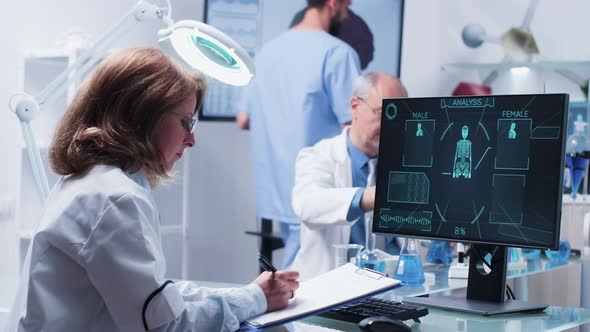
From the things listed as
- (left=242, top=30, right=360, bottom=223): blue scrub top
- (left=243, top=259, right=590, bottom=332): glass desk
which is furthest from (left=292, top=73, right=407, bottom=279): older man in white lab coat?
(left=243, top=259, right=590, bottom=332): glass desk

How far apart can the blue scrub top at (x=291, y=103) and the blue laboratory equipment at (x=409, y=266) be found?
5.52ft

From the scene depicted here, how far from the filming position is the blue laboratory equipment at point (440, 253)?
266cm

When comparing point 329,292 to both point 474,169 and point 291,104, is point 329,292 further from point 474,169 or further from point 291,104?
point 291,104

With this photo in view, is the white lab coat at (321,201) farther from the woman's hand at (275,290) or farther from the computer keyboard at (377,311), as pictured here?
the woman's hand at (275,290)

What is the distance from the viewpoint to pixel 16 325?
4.51 ft

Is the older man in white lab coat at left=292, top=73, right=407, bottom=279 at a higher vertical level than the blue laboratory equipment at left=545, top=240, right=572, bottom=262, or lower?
higher

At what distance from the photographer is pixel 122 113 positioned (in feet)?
4.68

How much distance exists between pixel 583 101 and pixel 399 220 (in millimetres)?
2570

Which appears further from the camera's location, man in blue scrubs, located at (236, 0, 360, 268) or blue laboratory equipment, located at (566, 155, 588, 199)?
Result: man in blue scrubs, located at (236, 0, 360, 268)

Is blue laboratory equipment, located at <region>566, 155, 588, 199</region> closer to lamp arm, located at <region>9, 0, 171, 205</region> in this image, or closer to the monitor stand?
the monitor stand

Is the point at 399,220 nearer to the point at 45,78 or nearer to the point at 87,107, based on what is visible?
the point at 87,107

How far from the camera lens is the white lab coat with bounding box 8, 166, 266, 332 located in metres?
1.29

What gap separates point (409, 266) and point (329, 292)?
2.13ft

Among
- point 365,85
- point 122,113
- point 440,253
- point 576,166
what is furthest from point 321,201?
point 122,113
